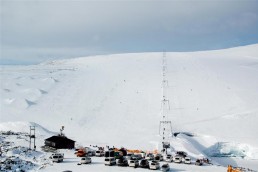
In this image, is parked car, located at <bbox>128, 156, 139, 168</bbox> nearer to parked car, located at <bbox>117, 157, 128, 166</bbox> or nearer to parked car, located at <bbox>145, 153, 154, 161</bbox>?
parked car, located at <bbox>117, 157, 128, 166</bbox>

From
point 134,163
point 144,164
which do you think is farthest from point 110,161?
point 144,164

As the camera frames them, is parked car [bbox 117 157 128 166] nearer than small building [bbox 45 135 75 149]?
Yes

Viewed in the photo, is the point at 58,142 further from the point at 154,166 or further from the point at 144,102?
the point at 144,102

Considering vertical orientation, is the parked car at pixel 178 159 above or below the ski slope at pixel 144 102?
below

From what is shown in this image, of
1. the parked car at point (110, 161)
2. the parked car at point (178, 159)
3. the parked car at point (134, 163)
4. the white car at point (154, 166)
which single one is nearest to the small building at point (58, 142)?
the parked car at point (110, 161)

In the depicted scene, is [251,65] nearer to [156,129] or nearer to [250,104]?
[250,104]

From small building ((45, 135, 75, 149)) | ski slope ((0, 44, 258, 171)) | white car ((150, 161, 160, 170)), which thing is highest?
ski slope ((0, 44, 258, 171))

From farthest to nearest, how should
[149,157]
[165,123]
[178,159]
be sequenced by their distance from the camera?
[165,123] → [149,157] → [178,159]

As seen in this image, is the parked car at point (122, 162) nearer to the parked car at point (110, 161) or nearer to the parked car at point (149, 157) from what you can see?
the parked car at point (110, 161)

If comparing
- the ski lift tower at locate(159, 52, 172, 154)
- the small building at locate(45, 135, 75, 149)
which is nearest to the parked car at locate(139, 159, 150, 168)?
Result: the ski lift tower at locate(159, 52, 172, 154)
